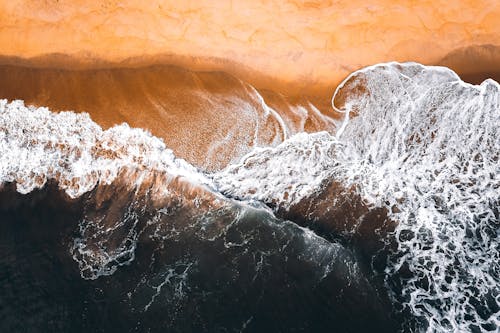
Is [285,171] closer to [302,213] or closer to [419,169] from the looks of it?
[302,213]

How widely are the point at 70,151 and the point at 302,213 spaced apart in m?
2.57

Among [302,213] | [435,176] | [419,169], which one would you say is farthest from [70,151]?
[435,176]

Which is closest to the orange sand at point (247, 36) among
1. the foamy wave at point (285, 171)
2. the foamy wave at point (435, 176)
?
the foamy wave at point (435, 176)

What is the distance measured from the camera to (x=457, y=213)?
15.8ft

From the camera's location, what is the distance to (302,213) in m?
4.79

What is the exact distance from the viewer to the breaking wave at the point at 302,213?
165 inches

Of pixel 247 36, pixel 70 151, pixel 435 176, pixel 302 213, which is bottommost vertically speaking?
pixel 302 213

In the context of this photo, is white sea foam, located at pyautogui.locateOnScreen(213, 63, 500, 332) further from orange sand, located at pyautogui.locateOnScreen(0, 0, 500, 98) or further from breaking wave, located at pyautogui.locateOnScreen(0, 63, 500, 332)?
orange sand, located at pyautogui.locateOnScreen(0, 0, 500, 98)

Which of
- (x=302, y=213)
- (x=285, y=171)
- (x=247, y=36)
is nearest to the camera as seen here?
(x=302, y=213)

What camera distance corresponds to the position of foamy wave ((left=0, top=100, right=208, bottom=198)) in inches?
195

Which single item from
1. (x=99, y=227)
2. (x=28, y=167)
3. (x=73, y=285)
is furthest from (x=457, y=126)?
(x=28, y=167)

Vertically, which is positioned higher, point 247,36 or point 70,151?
point 247,36

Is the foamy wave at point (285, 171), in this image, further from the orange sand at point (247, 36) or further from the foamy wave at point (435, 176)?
the orange sand at point (247, 36)

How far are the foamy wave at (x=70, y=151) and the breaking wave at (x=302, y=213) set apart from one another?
13mm
